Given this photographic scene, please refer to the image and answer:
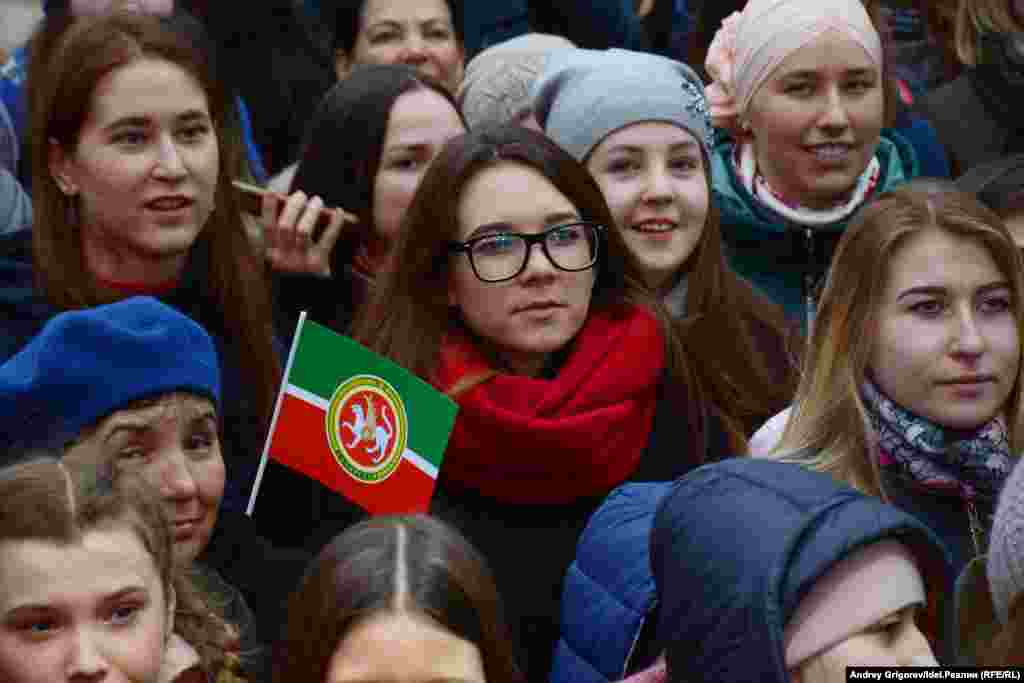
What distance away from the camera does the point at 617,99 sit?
20.5 ft

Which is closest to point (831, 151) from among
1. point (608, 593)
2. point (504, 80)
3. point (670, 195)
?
point (670, 195)

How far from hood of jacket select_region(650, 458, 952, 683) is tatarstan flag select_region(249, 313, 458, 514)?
3.51 feet

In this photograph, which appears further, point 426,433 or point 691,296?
point 691,296

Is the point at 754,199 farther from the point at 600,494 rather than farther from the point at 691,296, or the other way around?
the point at 600,494

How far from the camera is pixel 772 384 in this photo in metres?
6.00

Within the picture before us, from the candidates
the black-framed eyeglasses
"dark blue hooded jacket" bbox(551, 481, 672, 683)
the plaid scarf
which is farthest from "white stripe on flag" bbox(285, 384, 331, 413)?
the plaid scarf

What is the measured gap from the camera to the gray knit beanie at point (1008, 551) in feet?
13.3

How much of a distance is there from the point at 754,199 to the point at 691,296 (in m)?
0.59

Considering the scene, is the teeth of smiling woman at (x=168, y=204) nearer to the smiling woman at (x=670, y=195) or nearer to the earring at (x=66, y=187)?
the earring at (x=66, y=187)

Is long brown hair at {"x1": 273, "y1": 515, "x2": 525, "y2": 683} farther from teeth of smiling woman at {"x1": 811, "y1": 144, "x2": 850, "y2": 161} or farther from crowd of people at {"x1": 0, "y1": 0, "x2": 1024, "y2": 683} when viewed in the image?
teeth of smiling woman at {"x1": 811, "y1": 144, "x2": 850, "y2": 161}

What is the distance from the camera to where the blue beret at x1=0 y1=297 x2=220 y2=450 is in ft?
15.8

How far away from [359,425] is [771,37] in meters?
2.09

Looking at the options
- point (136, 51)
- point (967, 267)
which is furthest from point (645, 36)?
point (967, 267)

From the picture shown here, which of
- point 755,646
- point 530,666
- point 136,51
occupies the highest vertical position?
point 136,51
